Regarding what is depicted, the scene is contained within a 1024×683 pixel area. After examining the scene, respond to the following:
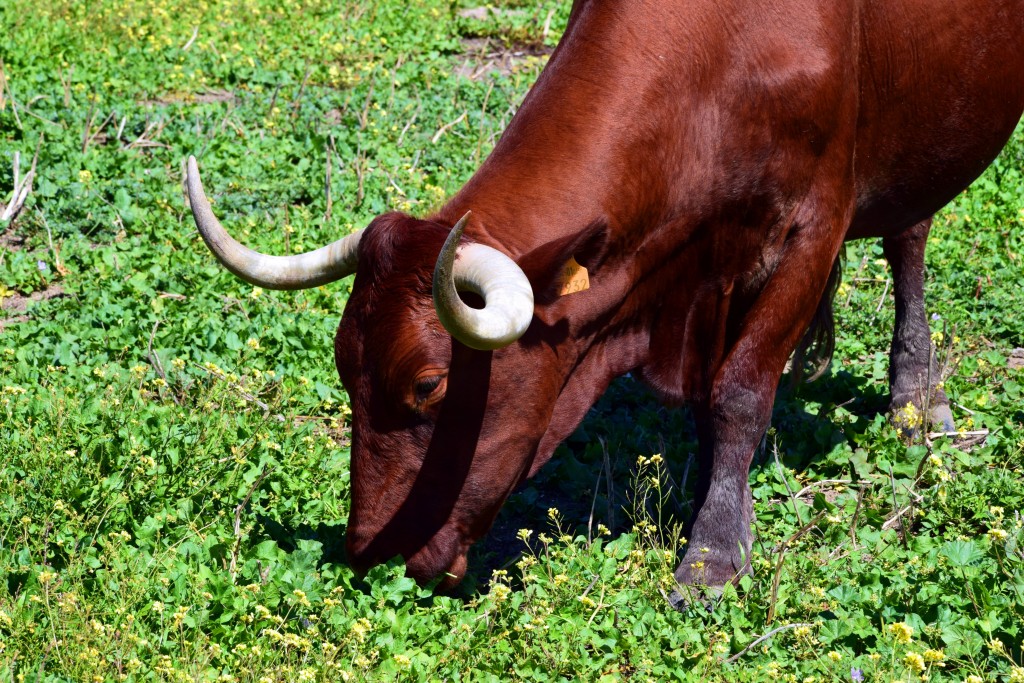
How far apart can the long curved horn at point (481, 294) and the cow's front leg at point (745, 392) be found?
1.25 meters

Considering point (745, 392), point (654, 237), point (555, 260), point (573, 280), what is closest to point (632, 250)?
point (654, 237)

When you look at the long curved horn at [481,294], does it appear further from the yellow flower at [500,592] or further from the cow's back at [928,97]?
the cow's back at [928,97]

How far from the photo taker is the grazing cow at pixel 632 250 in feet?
12.5

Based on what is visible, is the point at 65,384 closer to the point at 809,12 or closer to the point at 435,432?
the point at 435,432

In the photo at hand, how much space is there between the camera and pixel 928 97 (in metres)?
4.96

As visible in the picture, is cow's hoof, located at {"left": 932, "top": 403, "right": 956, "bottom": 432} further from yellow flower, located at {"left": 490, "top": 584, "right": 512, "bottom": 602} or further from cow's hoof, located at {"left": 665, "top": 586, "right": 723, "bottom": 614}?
yellow flower, located at {"left": 490, "top": 584, "right": 512, "bottom": 602}

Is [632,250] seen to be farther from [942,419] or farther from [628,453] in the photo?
[942,419]

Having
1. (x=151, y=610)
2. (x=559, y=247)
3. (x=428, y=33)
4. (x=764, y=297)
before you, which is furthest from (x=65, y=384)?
(x=428, y=33)

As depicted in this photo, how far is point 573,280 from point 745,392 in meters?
1.06

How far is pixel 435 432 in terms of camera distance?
3896 millimetres

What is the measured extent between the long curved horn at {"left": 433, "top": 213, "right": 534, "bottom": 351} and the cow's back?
1.88 metres

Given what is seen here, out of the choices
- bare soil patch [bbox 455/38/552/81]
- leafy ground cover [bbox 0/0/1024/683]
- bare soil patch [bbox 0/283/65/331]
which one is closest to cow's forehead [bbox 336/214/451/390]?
leafy ground cover [bbox 0/0/1024/683]

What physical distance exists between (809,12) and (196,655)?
293cm

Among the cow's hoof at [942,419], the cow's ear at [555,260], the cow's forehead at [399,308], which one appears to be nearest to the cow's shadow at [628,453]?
the cow's hoof at [942,419]
